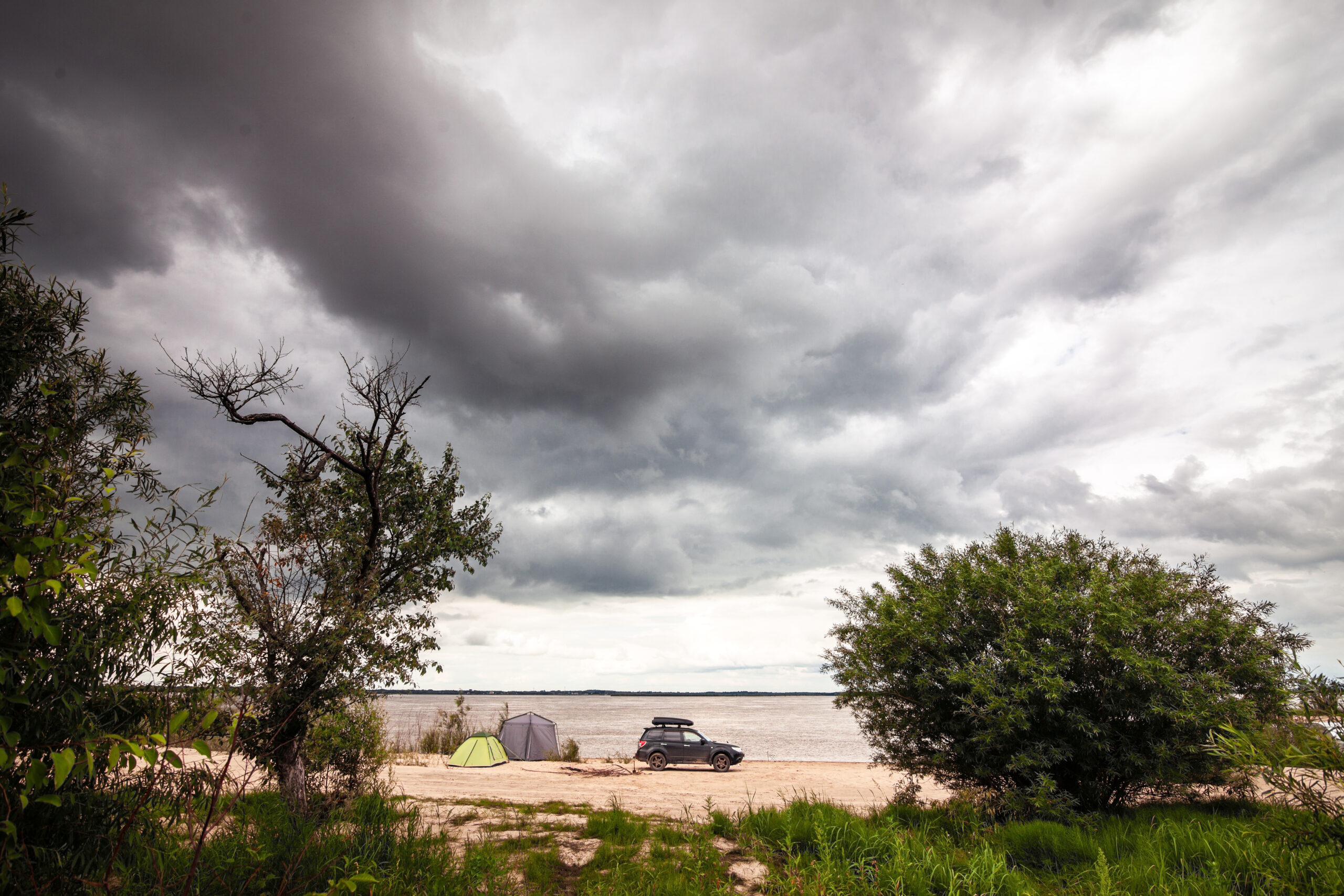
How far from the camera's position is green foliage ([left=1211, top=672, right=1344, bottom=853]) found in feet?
10.1

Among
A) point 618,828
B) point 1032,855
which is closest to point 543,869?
point 618,828

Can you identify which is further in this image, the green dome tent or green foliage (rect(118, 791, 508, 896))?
the green dome tent

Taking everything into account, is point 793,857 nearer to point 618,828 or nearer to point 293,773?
point 618,828

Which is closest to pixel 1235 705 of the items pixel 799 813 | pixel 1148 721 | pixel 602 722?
pixel 1148 721

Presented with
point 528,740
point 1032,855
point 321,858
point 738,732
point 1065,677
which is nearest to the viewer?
point 321,858

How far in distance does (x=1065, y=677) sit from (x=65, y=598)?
1039 centimetres

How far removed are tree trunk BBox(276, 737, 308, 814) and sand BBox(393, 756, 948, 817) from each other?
170 centimetres

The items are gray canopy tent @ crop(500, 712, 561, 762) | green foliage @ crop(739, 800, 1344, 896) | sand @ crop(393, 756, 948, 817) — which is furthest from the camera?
gray canopy tent @ crop(500, 712, 561, 762)

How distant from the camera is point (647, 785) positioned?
1989 centimetres

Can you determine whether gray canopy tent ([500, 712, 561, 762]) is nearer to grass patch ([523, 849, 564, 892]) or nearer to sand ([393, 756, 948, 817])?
sand ([393, 756, 948, 817])

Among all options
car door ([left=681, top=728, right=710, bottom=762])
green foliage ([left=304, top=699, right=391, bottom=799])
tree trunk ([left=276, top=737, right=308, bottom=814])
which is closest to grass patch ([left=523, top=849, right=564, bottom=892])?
green foliage ([left=304, top=699, right=391, bottom=799])

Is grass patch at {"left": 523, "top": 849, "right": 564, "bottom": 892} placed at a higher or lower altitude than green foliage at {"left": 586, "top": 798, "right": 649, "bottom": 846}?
higher

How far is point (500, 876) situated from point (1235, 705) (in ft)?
30.3

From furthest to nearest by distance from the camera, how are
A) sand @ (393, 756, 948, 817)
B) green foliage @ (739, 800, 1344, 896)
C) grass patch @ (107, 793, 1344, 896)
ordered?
sand @ (393, 756, 948, 817), green foliage @ (739, 800, 1344, 896), grass patch @ (107, 793, 1344, 896)
